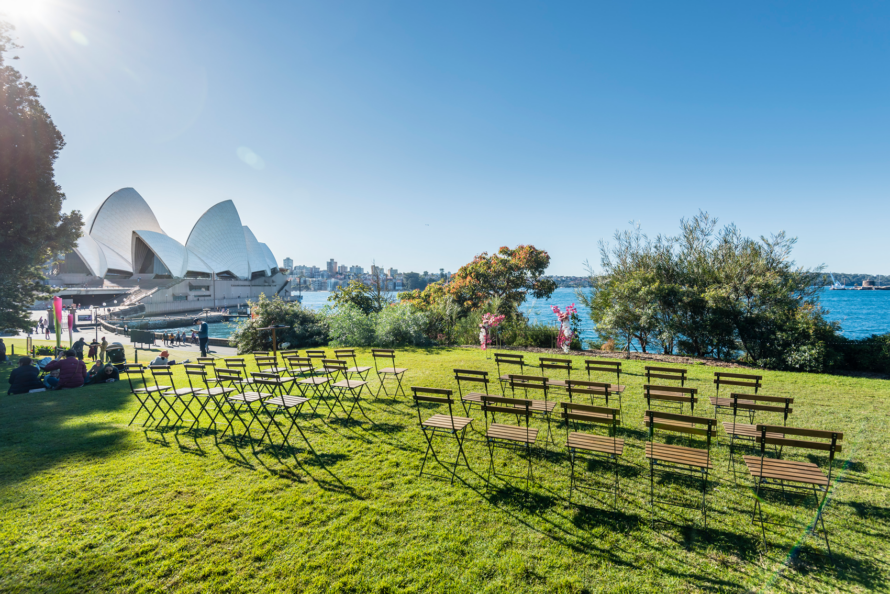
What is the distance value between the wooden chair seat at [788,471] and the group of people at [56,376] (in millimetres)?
13032

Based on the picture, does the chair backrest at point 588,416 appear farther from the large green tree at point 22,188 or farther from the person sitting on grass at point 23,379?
the large green tree at point 22,188

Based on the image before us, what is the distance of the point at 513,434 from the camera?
4430 mm

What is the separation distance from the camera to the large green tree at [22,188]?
43.8ft

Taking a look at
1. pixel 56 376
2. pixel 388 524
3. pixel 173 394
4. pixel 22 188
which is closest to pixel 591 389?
pixel 388 524

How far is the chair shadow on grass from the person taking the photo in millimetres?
5086

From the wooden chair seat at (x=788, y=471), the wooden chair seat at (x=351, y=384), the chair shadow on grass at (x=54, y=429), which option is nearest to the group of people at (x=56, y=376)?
the chair shadow on grass at (x=54, y=429)

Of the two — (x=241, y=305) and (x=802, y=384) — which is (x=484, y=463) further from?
(x=241, y=305)

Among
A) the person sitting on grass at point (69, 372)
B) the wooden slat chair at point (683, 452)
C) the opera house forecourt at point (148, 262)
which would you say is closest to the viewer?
the wooden slat chair at point (683, 452)

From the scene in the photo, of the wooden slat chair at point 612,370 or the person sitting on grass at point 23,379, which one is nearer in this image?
the wooden slat chair at point 612,370

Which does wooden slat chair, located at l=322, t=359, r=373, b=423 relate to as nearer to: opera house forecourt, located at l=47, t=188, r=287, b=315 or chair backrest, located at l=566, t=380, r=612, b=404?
chair backrest, located at l=566, t=380, r=612, b=404

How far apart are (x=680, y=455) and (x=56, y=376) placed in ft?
42.9

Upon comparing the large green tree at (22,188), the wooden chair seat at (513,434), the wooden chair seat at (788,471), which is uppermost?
the large green tree at (22,188)

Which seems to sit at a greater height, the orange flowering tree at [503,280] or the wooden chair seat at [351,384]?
the orange flowering tree at [503,280]

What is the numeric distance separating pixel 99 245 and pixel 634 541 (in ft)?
257
